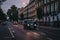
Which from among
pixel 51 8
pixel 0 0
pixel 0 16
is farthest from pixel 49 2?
pixel 0 16

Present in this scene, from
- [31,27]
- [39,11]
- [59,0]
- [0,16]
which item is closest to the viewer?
[31,27]

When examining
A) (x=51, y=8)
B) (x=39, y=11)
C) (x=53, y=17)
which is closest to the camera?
(x=53, y=17)

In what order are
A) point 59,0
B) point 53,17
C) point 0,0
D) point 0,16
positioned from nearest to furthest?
point 0,0, point 59,0, point 53,17, point 0,16

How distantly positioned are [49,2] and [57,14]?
13148mm

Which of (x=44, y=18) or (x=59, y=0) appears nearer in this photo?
(x=59, y=0)

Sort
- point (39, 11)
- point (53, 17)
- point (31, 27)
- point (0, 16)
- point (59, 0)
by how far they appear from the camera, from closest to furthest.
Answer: point (31, 27), point (59, 0), point (53, 17), point (39, 11), point (0, 16)

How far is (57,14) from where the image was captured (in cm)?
7262

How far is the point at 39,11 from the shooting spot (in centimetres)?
8906

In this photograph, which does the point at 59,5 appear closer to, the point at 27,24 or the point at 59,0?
the point at 59,0

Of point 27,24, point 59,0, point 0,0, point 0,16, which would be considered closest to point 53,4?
point 59,0

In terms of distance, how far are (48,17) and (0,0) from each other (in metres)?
47.0

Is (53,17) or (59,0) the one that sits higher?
(59,0)

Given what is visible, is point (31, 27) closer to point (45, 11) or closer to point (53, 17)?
point (53, 17)

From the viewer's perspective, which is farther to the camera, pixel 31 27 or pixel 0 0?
pixel 31 27
